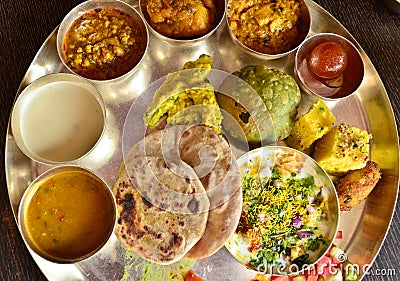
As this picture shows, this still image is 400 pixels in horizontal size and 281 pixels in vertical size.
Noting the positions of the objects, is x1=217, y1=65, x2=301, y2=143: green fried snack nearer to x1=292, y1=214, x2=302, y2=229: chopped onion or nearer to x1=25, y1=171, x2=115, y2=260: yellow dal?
x1=292, y1=214, x2=302, y2=229: chopped onion

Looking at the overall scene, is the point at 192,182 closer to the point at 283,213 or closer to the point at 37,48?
the point at 283,213

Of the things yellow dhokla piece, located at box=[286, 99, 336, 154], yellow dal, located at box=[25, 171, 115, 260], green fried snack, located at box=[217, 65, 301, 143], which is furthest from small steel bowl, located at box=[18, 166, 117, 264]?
yellow dhokla piece, located at box=[286, 99, 336, 154]

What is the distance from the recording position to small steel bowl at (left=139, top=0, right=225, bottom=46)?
319 cm

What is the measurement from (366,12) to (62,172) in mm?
2506

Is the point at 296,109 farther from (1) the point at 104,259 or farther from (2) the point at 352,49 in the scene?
(1) the point at 104,259

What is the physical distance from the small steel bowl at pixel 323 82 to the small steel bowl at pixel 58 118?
1362 millimetres

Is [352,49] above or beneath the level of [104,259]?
above

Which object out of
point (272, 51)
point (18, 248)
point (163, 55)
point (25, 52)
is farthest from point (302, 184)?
point (25, 52)

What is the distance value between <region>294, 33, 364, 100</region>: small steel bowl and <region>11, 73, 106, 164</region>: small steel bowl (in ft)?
4.47

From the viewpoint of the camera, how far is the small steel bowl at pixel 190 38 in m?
3.19

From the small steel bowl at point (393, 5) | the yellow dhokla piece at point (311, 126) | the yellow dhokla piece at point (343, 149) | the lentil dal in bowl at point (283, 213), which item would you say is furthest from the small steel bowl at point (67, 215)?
the small steel bowl at point (393, 5)

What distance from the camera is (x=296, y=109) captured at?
10.4 feet

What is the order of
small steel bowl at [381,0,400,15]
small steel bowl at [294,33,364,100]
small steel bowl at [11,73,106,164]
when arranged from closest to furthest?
small steel bowl at [11,73,106,164] → small steel bowl at [294,33,364,100] → small steel bowl at [381,0,400,15]

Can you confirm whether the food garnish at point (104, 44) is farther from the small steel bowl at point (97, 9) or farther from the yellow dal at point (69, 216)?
the yellow dal at point (69, 216)
